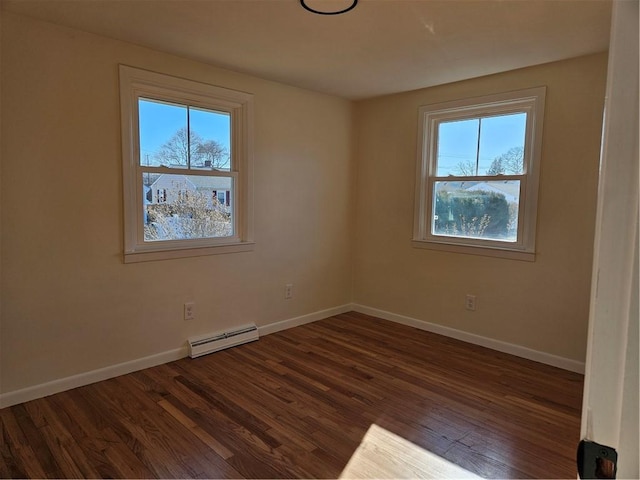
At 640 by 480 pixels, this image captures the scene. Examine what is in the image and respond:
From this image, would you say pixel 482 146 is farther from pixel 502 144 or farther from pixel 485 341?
pixel 485 341

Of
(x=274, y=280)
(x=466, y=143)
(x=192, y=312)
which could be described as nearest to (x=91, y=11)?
(x=192, y=312)

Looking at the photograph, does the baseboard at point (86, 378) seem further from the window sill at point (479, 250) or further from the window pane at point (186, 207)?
the window sill at point (479, 250)

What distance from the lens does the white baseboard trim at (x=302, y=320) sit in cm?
396

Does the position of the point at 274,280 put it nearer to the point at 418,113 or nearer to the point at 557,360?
the point at 418,113

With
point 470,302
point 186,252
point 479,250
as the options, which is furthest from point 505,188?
point 186,252

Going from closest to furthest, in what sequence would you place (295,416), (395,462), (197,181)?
(395,462) → (295,416) → (197,181)

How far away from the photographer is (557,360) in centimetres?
328

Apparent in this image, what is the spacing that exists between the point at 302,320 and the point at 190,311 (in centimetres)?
128

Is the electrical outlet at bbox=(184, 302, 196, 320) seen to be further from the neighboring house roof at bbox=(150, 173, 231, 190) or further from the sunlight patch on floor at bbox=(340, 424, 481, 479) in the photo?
the sunlight patch on floor at bbox=(340, 424, 481, 479)

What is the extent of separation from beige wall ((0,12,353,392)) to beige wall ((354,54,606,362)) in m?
1.22

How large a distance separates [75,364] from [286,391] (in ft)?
4.78

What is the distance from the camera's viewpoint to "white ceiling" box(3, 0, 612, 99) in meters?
2.27

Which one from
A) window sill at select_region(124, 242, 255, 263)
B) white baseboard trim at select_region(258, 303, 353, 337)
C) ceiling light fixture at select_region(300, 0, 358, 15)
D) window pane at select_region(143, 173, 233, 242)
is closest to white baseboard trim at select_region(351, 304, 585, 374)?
white baseboard trim at select_region(258, 303, 353, 337)

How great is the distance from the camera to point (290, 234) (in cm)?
409
